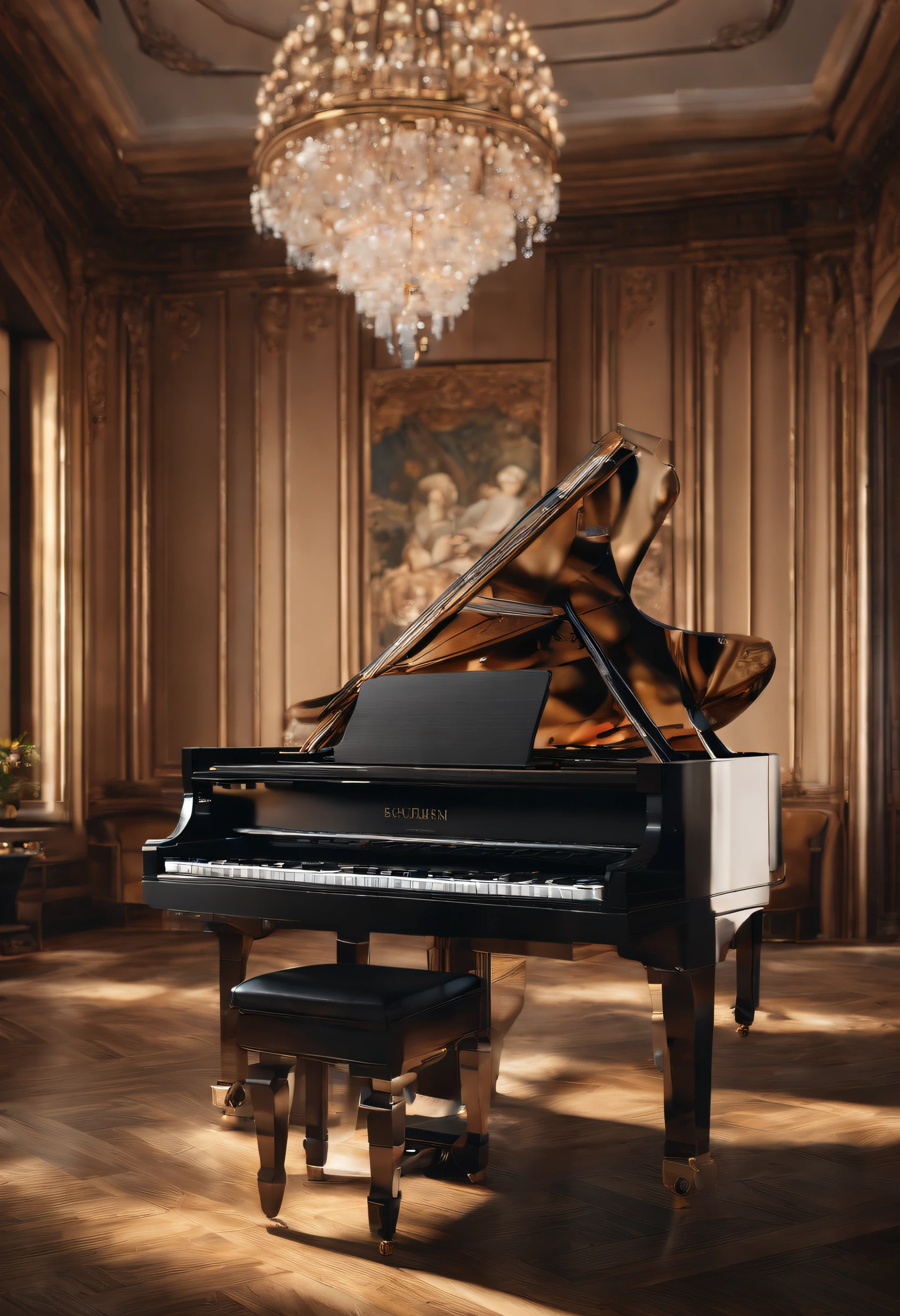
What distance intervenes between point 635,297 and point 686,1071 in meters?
5.40

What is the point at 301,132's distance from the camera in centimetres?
473

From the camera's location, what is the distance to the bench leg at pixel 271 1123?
258cm

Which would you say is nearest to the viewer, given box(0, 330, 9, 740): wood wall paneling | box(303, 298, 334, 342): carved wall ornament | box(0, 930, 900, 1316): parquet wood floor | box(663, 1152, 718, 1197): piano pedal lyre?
box(0, 930, 900, 1316): parquet wood floor

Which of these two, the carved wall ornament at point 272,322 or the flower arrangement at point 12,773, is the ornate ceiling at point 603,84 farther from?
the flower arrangement at point 12,773

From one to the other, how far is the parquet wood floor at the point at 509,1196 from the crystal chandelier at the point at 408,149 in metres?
3.15

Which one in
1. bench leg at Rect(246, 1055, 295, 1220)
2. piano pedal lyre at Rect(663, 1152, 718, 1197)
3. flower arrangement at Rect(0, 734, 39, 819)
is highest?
flower arrangement at Rect(0, 734, 39, 819)

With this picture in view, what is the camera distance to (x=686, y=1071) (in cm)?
267

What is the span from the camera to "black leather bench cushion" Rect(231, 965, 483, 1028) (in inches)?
94.8

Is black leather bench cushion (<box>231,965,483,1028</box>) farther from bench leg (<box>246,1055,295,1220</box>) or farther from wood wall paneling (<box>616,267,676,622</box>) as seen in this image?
wood wall paneling (<box>616,267,676,622</box>)

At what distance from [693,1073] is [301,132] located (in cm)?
377

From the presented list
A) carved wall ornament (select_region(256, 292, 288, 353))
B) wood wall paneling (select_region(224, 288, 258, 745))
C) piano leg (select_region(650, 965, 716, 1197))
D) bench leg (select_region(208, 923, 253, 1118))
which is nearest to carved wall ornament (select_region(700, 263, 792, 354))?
carved wall ornament (select_region(256, 292, 288, 353))

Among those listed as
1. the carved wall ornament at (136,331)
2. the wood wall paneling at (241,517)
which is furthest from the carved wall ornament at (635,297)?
the carved wall ornament at (136,331)

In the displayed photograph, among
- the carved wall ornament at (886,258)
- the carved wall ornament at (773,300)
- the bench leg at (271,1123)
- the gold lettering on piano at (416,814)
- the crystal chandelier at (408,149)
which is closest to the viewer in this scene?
the bench leg at (271,1123)

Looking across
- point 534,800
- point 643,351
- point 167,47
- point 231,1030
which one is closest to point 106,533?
point 167,47
